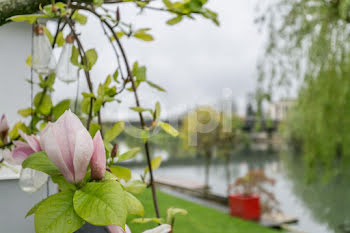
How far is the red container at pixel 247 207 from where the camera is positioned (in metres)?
4.53

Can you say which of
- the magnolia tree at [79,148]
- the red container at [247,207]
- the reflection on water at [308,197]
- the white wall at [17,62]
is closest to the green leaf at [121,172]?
the magnolia tree at [79,148]

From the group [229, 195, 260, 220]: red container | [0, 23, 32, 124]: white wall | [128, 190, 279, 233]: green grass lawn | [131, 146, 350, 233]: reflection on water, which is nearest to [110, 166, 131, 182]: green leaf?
[0, 23, 32, 124]: white wall

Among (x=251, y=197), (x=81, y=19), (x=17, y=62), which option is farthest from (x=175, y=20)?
(x=251, y=197)

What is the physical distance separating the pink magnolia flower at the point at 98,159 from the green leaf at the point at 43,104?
9.1 inches

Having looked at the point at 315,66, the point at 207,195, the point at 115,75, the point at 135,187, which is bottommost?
the point at 207,195

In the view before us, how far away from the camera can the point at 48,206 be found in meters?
0.20

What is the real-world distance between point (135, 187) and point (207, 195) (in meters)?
6.17

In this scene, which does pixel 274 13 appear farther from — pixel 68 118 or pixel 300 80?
pixel 68 118

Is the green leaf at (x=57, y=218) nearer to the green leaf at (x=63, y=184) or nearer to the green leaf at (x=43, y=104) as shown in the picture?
the green leaf at (x=63, y=184)

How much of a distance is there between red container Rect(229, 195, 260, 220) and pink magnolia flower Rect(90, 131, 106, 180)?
4.52 metres

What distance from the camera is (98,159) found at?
8.4 inches

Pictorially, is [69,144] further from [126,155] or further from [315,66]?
[315,66]

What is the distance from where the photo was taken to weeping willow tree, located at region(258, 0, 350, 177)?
2148 mm

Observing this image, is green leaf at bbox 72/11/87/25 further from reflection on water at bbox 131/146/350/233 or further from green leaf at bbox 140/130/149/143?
reflection on water at bbox 131/146/350/233
